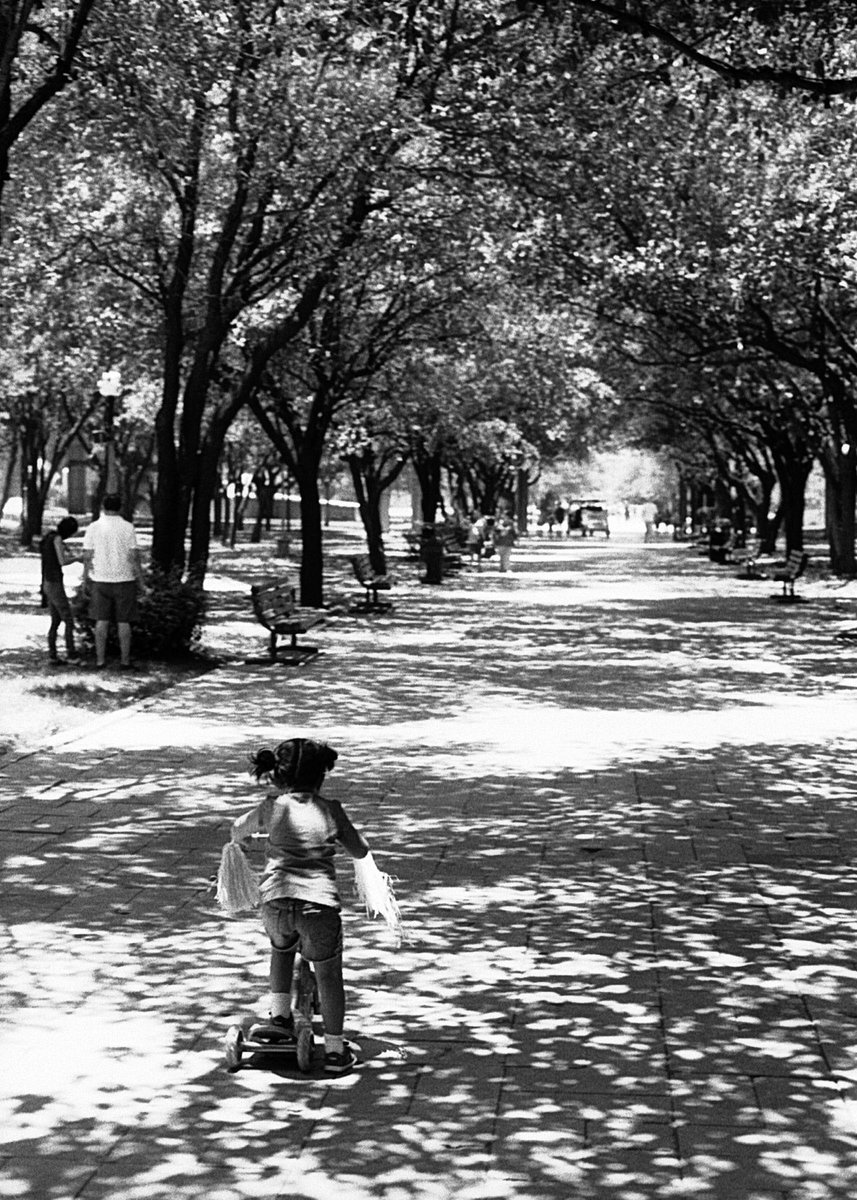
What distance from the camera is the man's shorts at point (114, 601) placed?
18984mm

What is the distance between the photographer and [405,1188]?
512cm

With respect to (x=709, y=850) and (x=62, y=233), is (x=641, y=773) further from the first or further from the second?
(x=62, y=233)

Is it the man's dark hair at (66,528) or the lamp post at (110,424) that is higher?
the lamp post at (110,424)

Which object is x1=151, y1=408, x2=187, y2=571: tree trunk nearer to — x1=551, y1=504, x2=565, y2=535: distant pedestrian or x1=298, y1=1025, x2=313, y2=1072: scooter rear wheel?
x1=298, y1=1025, x2=313, y2=1072: scooter rear wheel

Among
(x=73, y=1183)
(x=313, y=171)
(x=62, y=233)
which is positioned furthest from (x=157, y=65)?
(x=73, y=1183)

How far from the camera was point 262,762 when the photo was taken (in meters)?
6.17

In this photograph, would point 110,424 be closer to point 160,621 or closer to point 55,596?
point 160,621

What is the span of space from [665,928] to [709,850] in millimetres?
1851

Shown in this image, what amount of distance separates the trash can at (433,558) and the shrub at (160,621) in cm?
2071

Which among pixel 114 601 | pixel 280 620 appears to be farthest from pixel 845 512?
pixel 114 601

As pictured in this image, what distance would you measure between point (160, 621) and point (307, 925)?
14.3 m

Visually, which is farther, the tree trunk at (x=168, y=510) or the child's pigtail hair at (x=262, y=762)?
the tree trunk at (x=168, y=510)

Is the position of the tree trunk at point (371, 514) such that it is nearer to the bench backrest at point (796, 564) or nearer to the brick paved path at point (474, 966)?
the bench backrest at point (796, 564)

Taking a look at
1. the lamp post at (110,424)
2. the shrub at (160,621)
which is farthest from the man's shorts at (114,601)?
the lamp post at (110,424)
